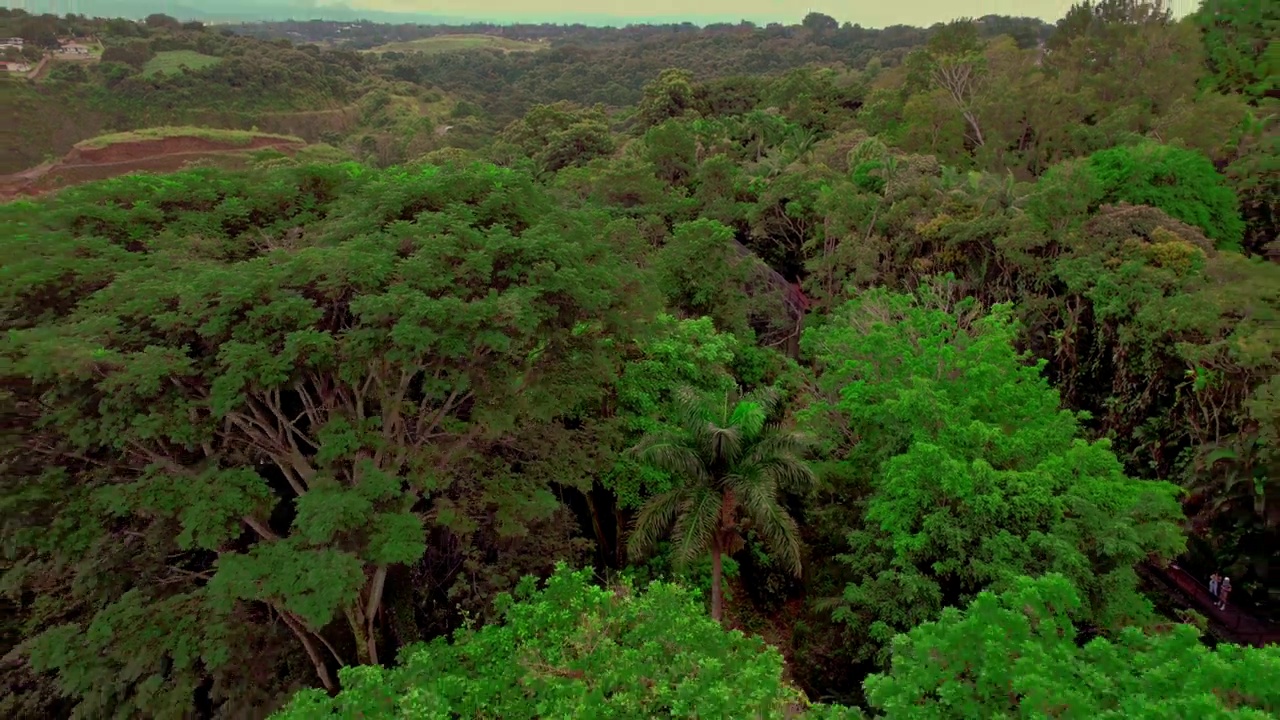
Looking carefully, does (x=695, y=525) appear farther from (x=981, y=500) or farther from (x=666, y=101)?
(x=666, y=101)

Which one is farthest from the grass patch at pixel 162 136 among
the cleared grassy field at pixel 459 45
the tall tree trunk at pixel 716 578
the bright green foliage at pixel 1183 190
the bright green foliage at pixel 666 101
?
the cleared grassy field at pixel 459 45

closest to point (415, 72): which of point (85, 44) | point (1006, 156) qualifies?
point (85, 44)

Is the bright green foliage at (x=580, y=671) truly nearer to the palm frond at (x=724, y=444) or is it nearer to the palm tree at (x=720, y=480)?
the palm tree at (x=720, y=480)

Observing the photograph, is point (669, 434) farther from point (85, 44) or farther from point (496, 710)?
point (85, 44)

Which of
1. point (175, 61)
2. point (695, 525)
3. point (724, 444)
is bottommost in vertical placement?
point (695, 525)

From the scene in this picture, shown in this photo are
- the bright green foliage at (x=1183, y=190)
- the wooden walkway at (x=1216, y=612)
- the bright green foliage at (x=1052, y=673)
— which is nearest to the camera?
the bright green foliage at (x=1052, y=673)

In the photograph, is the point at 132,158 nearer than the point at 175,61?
Yes

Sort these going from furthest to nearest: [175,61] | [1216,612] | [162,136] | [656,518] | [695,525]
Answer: [175,61]
[162,136]
[1216,612]
[656,518]
[695,525]

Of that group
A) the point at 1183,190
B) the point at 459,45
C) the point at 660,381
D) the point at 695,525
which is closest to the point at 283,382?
the point at 695,525
